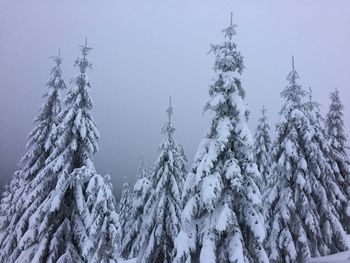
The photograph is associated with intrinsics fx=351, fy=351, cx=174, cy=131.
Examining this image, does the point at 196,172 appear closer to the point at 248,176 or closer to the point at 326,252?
the point at 248,176

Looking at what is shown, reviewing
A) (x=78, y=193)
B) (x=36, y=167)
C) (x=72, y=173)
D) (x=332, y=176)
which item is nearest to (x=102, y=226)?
(x=78, y=193)

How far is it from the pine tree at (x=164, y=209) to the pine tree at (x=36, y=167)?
27.4 ft

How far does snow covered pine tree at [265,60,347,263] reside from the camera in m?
24.5

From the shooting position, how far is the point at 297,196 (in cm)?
2514

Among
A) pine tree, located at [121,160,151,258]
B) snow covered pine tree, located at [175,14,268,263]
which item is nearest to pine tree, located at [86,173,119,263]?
snow covered pine tree, located at [175,14,268,263]

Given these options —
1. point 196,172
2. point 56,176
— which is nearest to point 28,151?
point 56,176

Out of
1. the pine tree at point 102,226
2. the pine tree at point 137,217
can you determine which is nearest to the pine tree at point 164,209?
the pine tree at point 137,217

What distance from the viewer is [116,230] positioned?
1769 centimetres

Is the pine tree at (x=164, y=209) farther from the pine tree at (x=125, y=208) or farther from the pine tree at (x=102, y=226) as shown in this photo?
the pine tree at (x=125, y=208)

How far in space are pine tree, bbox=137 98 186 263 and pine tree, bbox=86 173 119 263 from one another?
806cm

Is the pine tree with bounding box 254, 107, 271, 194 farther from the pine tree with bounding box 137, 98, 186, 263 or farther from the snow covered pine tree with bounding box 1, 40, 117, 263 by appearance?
the snow covered pine tree with bounding box 1, 40, 117, 263

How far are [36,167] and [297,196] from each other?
18.0m

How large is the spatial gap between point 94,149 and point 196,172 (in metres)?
7.79

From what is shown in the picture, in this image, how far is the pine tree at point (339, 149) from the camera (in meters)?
33.5
